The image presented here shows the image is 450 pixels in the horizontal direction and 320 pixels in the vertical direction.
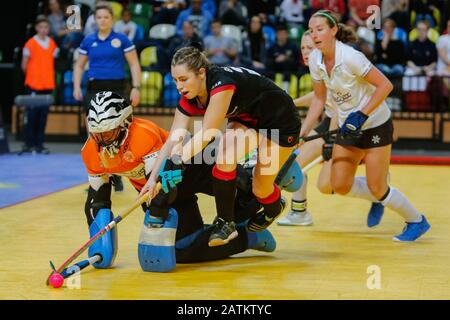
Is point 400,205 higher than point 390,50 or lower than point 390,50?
lower

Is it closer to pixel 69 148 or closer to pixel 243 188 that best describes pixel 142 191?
pixel 243 188

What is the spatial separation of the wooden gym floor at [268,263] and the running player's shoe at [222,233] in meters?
0.20

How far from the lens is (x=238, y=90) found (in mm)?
5410

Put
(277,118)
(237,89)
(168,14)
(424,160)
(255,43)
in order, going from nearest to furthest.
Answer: (237,89), (277,118), (424,160), (255,43), (168,14)

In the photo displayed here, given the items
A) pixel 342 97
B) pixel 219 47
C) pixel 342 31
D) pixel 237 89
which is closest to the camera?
pixel 237 89

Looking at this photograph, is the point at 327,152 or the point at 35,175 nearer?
the point at 327,152

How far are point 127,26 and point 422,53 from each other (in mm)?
4417

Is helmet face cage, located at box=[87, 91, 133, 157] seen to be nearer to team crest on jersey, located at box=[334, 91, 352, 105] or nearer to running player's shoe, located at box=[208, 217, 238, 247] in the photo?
running player's shoe, located at box=[208, 217, 238, 247]

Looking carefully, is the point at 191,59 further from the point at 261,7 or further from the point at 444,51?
the point at 261,7

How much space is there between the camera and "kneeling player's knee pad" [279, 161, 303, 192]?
6625 mm

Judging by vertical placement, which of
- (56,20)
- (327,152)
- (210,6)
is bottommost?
(327,152)

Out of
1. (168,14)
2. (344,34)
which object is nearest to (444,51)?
(168,14)

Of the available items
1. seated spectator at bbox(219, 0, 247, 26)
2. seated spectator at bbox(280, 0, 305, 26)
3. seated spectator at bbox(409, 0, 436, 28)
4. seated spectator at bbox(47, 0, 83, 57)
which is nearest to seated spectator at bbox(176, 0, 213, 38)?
seated spectator at bbox(219, 0, 247, 26)

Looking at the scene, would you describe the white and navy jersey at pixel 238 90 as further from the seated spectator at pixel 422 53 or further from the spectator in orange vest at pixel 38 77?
the seated spectator at pixel 422 53
